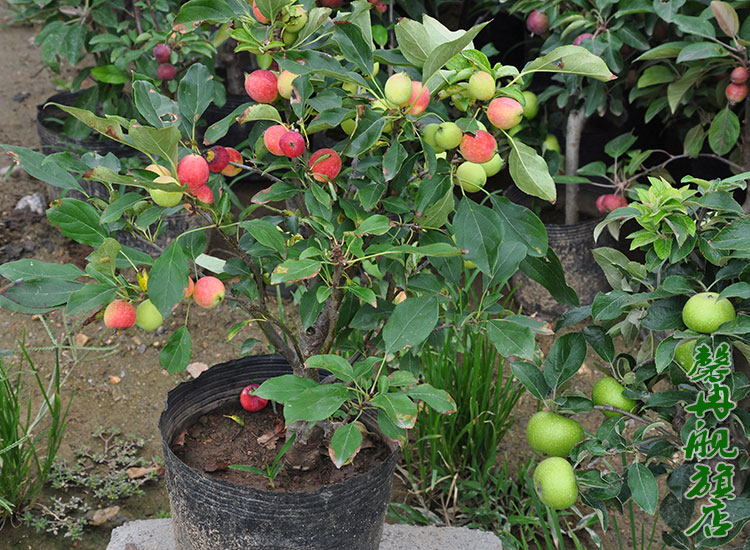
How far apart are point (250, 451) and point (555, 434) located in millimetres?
582

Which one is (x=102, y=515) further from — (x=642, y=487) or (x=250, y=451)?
(x=642, y=487)

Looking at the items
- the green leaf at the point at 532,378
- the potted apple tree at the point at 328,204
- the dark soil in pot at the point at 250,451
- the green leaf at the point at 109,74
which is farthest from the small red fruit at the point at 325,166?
the green leaf at the point at 109,74

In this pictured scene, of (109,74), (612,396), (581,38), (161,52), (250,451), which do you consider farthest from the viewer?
(109,74)

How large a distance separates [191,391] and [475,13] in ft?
6.18

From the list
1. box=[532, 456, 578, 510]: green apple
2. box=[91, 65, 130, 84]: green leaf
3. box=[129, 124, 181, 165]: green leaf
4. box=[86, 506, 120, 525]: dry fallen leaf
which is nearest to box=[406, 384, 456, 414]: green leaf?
box=[532, 456, 578, 510]: green apple

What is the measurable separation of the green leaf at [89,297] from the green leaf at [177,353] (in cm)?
16

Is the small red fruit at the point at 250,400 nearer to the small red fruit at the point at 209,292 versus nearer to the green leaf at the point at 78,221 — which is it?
the small red fruit at the point at 209,292

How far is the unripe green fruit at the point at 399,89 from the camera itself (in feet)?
3.20

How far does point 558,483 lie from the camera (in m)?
1.22

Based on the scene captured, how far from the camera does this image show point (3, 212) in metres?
2.78

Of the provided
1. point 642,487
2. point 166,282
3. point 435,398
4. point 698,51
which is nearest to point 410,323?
point 435,398

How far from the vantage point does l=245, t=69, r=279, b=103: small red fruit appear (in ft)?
3.58

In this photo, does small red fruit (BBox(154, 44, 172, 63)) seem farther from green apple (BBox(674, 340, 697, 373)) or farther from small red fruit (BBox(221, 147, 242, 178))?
green apple (BBox(674, 340, 697, 373))

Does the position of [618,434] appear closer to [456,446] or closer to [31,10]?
[456,446]
